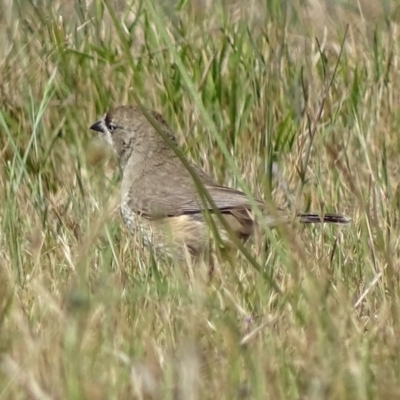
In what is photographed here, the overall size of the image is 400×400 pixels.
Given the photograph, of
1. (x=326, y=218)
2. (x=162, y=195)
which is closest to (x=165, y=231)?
(x=326, y=218)

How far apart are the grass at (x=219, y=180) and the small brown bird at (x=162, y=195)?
94 millimetres

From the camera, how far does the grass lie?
139 inches

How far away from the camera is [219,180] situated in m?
6.64

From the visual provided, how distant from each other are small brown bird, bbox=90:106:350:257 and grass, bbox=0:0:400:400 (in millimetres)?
A: 94

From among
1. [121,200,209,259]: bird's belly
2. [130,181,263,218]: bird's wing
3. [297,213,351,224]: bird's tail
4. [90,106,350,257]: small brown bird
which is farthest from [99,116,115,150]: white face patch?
[297,213,351,224]: bird's tail

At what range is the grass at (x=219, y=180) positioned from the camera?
3541mm

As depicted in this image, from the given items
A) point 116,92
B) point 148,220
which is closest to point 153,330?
point 148,220

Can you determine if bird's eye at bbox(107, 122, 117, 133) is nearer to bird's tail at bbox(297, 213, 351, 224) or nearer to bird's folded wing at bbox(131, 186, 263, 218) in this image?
bird's folded wing at bbox(131, 186, 263, 218)

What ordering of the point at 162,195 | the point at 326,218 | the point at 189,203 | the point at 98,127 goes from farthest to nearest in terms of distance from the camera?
1. the point at 98,127
2. the point at 162,195
3. the point at 189,203
4. the point at 326,218

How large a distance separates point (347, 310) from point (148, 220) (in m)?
2.63

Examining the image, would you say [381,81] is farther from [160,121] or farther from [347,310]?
[347,310]

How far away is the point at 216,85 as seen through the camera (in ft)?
22.7

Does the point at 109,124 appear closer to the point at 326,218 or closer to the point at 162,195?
the point at 162,195

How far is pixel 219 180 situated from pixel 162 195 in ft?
0.92
